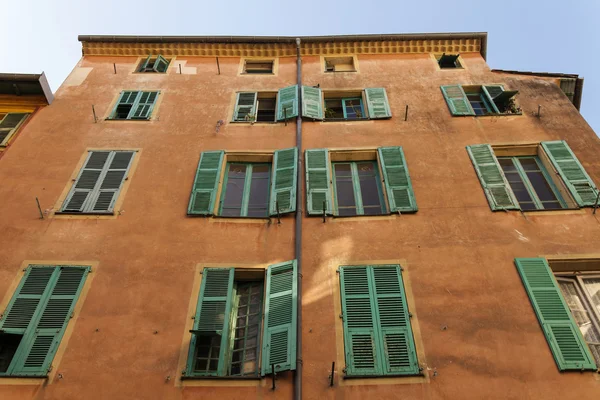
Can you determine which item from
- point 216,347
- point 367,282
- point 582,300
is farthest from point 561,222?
point 216,347

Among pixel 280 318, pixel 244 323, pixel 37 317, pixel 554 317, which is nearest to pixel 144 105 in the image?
pixel 37 317

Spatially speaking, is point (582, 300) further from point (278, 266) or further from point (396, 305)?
point (278, 266)

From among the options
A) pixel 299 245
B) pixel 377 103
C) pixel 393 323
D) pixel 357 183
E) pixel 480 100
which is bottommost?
pixel 393 323

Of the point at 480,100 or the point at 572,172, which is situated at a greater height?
the point at 480,100

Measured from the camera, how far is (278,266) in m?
8.41

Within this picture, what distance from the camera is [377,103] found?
12.4 metres

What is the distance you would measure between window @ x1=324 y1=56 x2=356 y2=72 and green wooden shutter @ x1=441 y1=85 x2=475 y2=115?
2.91 meters

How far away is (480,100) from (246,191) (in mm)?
6334

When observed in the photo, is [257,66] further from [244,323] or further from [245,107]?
[244,323]

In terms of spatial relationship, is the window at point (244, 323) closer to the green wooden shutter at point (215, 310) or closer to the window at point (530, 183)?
the green wooden shutter at point (215, 310)

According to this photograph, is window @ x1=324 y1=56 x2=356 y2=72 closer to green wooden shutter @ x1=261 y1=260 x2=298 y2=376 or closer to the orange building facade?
the orange building facade

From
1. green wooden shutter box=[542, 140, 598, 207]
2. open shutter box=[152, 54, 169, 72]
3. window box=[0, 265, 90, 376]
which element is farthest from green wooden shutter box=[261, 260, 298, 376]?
open shutter box=[152, 54, 169, 72]

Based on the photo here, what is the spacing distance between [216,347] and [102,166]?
4.85 m

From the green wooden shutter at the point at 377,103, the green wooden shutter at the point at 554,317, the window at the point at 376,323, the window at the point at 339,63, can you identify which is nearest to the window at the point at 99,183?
the window at the point at 376,323
